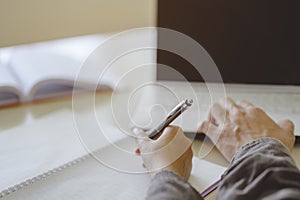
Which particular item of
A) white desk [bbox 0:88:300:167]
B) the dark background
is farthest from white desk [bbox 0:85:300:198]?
the dark background

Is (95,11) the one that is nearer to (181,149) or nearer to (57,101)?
(57,101)

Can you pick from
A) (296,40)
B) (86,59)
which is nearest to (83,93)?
(86,59)

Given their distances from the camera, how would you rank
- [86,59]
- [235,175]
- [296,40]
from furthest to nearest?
[86,59], [296,40], [235,175]

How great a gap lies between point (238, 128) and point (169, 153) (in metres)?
0.16

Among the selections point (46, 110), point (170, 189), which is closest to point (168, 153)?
point (170, 189)

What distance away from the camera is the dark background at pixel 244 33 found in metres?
0.73

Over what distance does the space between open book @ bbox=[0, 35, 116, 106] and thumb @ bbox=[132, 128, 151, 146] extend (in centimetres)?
25

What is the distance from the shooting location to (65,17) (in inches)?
27.9

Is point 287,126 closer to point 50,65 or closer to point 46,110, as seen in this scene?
point 46,110

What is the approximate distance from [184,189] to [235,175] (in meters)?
0.06

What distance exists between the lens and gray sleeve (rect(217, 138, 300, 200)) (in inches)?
14.8

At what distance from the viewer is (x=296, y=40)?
Answer: 0.73m

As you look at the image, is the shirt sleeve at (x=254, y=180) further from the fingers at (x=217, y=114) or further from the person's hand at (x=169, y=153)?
the fingers at (x=217, y=114)

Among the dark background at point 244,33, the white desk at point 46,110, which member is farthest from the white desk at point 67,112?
the dark background at point 244,33
